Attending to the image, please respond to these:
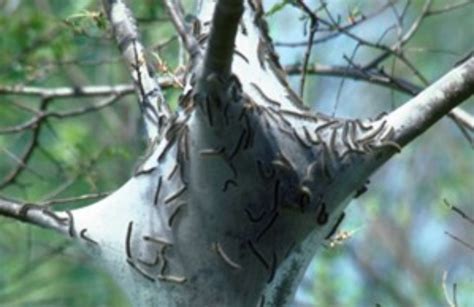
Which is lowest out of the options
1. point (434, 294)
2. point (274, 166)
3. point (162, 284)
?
point (162, 284)

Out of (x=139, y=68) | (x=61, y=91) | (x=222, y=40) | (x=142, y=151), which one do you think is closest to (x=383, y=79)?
(x=139, y=68)

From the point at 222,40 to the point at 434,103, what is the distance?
19.8 inches

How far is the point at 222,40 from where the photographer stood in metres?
2.40

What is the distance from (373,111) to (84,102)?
2.61 metres

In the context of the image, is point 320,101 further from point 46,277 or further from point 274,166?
point 274,166

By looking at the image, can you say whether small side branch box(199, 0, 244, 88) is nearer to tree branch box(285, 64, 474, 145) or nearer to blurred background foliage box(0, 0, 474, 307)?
blurred background foliage box(0, 0, 474, 307)

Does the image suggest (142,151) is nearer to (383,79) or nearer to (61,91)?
(61,91)

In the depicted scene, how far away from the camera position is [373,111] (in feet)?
33.6

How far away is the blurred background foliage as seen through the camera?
15.9 ft

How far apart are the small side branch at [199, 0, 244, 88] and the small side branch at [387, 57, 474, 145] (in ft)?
1.37

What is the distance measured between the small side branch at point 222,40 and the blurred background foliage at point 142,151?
0.84 meters

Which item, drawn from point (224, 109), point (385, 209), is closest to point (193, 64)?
point (224, 109)

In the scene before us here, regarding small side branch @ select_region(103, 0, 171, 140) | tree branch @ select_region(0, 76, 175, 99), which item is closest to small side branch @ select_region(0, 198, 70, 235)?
small side branch @ select_region(103, 0, 171, 140)

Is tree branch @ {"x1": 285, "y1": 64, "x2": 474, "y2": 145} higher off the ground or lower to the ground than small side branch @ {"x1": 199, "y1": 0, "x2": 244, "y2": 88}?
higher
